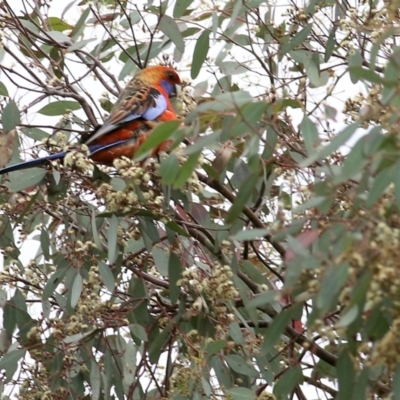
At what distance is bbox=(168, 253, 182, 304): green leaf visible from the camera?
106 inches

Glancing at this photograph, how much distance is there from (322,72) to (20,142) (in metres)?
1.01

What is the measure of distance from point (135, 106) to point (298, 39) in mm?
705

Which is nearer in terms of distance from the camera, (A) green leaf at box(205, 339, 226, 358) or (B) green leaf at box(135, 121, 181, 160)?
(B) green leaf at box(135, 121, 181, 160)

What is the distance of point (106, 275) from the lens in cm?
269

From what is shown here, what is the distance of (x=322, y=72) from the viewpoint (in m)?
3.21

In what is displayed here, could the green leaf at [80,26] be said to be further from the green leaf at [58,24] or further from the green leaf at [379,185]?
the green leaf at [379,185]

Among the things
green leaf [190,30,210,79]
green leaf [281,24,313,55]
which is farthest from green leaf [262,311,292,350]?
green leaf [190,30,210,79]

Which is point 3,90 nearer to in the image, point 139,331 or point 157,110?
point 157,110

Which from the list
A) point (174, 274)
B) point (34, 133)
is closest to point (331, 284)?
point (174, 274)

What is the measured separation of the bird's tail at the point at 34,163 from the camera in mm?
2824

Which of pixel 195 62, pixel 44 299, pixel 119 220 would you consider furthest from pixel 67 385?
pixel 195 62

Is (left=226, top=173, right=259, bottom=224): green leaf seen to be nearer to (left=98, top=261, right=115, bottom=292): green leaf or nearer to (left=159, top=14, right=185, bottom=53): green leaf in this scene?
(left=98, top=261, right=115, bottom=292): green leaf

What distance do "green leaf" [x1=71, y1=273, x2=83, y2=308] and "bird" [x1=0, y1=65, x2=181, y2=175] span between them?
45cm

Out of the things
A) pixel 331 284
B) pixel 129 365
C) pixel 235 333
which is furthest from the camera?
pixel 129 365
